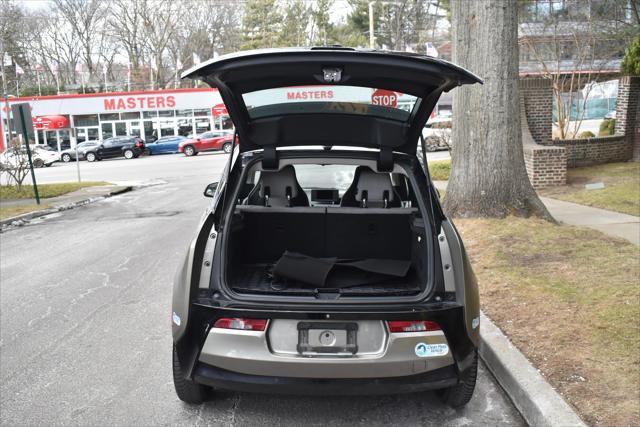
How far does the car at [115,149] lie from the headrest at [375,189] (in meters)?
35.6

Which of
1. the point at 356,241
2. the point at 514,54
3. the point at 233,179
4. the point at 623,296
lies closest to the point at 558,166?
the point at 514,54

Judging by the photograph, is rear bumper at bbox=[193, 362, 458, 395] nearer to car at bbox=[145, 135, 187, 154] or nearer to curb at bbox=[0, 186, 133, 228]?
curb at bbox=[0, 186, 133, 228]

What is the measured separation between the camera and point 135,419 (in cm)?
350

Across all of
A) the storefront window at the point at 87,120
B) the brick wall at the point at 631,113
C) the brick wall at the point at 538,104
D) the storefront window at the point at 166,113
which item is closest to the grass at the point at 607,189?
the brick wall at the point at 631,113

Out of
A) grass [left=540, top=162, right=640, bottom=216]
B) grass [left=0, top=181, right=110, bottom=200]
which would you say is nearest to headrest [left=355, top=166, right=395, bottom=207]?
grass [left=540, top=162, right=640, bottom=216]

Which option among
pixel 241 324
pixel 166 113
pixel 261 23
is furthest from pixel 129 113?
pixel 241 324

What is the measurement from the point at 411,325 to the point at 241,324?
2.91 feet

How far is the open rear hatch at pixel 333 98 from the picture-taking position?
3.12 m

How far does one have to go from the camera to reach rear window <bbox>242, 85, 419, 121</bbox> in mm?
3721

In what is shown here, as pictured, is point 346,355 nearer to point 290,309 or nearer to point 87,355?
point 290,309

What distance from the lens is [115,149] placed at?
124 ft

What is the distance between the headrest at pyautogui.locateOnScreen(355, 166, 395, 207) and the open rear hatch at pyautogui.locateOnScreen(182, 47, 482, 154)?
574 millimetres

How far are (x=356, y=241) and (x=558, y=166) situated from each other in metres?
Answer: 9.88

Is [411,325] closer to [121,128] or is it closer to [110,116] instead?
[121,128]
